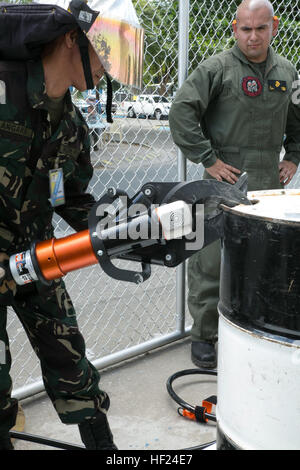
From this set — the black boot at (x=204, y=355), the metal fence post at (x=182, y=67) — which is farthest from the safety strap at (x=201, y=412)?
the metal fence post at (x=182, y=67)

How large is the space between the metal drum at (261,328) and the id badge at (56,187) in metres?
0.79

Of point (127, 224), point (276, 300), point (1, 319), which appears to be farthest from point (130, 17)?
point (1, 319)

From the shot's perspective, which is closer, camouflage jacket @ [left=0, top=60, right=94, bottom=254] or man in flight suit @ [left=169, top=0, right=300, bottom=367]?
camouflage jacket @ [left=0, top=60, right=94, bottom=254]

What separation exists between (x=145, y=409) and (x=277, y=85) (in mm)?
1857

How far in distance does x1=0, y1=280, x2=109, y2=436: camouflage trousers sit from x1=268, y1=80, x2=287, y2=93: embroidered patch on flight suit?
5.52 feet

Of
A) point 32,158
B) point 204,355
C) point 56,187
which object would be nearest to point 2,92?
point 32,158

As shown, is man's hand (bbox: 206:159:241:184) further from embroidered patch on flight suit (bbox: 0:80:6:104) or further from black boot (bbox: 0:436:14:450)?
black boot (bbox: 0:436:14:450)

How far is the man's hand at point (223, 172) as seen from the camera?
2.79 m

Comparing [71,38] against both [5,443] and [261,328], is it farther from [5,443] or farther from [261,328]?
[5,443]

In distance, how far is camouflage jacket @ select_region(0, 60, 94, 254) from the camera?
163cm

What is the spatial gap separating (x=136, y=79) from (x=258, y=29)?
4.97ft

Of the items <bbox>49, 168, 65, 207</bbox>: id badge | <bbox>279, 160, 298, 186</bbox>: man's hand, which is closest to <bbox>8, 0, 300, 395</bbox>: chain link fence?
<bbox>279, 160, 298, 186</bbox>: man's hand

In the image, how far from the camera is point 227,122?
2838 millimetres

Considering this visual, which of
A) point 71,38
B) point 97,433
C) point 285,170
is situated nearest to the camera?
point 71,38
